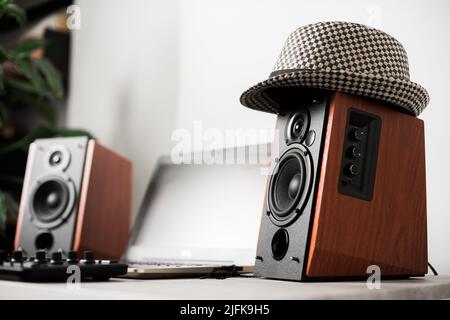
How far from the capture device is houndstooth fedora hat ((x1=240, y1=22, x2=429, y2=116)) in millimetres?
→ 848

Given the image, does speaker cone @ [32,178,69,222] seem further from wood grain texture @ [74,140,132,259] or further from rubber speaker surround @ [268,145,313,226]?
rubber speaker surround @ [268,145,313,226]

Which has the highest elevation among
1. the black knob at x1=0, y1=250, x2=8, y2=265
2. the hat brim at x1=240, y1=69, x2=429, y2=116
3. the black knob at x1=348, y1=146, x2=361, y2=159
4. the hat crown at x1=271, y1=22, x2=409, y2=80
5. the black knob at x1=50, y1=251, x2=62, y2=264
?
the hat crown at x1=271, y1=22, x2=409, y2=80

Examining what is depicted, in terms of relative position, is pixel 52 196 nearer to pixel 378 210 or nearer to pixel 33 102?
pixel 33 102

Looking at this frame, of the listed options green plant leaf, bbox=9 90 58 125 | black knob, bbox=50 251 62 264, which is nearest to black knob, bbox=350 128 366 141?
black knob, bbox=50 251 62 264

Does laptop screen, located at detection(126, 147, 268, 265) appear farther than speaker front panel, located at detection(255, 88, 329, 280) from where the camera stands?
Yes

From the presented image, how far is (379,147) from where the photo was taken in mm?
886

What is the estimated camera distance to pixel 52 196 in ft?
4.66

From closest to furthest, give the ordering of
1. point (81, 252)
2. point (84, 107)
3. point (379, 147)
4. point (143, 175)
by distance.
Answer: point (379, 147)
point (81, 252)
point (143, 175)
point (84, 107)

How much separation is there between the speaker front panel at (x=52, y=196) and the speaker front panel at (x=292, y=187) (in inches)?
24.1

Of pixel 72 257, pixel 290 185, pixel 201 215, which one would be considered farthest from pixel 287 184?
pixel 201 215

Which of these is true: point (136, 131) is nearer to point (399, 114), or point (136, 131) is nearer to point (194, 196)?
point (194, 196)

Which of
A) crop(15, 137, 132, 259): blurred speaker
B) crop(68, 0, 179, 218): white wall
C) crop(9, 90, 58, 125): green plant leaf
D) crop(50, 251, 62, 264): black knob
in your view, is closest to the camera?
crop(50, 251, 62, 264): black knob

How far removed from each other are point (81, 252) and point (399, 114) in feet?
2.72
